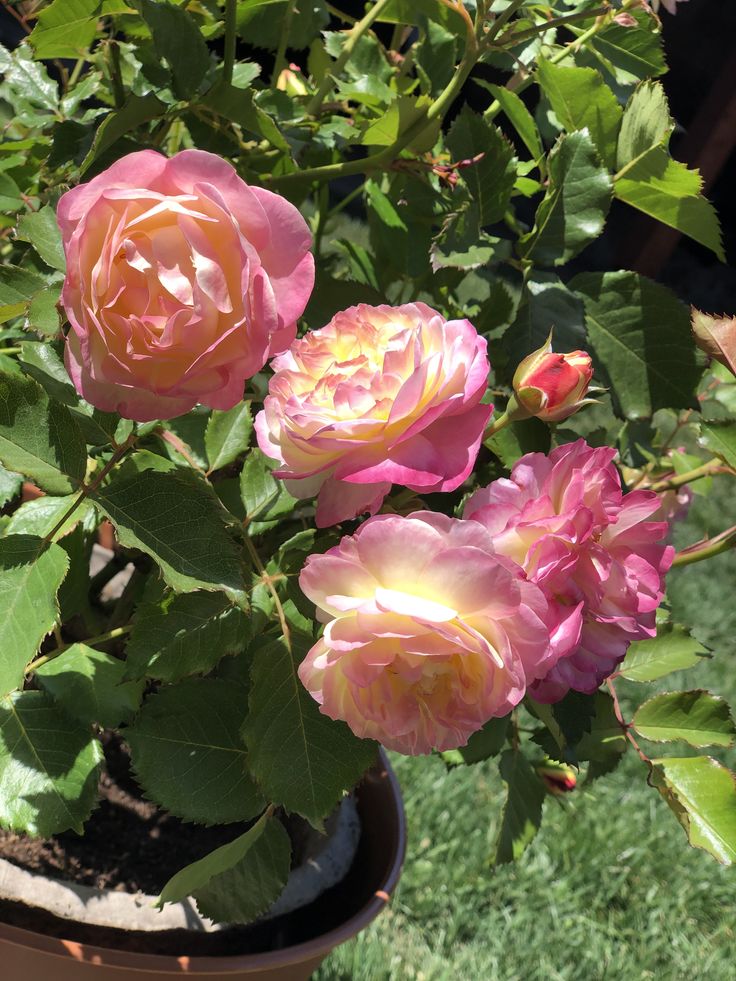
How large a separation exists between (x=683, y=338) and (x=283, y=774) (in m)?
0.38

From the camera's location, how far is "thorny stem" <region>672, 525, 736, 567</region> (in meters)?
0.61

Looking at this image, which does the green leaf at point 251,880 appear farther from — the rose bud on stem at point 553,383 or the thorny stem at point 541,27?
the thorny stem at point 541,27

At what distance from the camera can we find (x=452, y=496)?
614mm

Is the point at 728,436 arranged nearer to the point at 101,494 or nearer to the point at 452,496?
the point at 452,496

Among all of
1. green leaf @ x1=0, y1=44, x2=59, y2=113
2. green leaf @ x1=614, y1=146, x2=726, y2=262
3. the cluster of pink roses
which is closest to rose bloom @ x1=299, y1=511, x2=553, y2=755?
the cluster of pink roses

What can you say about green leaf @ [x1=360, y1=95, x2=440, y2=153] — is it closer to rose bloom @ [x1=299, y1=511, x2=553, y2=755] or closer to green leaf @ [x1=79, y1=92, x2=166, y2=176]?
green leaf @ [x1=79, y1=92, x2=166, y2=176]

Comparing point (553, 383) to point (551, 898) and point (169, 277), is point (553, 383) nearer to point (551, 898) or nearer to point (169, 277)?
point (169, 277)

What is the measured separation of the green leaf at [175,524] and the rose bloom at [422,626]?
0.08m

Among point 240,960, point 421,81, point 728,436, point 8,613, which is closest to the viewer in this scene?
point 8,613

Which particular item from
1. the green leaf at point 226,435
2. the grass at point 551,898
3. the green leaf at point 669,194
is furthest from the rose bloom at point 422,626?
the grass at point 551,898

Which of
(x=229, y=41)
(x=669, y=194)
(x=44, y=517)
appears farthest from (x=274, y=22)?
(x=44, y=517)

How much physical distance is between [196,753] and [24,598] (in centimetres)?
17

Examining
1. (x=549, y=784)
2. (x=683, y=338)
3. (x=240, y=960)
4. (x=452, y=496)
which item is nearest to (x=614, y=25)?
(x=683, y=338)

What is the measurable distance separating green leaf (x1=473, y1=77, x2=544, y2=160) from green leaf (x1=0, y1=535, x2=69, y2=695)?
0.42 meters
